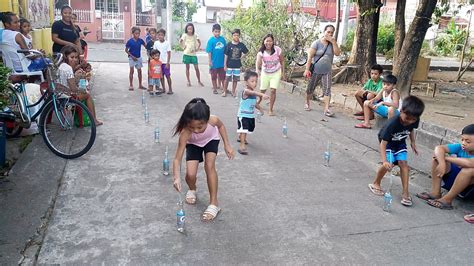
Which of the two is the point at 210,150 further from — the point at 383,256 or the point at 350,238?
the point at 383,256

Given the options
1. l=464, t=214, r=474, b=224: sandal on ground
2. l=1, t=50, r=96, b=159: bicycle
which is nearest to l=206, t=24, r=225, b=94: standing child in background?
l=1, t=50, r=96, b=159: bicycle

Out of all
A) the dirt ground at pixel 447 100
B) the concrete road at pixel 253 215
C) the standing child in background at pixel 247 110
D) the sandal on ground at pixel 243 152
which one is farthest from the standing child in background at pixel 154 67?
the dirt ground at pixel 447 100

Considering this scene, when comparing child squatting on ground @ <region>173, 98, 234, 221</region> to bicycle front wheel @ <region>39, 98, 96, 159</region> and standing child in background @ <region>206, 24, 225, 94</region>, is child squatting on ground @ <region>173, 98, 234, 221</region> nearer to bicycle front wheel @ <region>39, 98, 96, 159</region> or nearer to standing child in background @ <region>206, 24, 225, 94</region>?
bicycle front wheel @ <region>39, 98, 96, 159</region>

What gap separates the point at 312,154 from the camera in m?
6.03

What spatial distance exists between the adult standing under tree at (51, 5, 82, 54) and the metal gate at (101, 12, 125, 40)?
20.4 meters

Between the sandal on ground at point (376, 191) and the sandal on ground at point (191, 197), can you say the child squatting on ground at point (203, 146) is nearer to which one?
the sandal on ground at point (191, 197)

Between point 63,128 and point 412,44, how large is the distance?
6.64m

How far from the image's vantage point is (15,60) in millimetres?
6102

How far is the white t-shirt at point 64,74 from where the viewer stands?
19.6 ft

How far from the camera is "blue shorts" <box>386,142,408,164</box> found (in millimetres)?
4559

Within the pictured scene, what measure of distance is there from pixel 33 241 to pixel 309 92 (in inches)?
261

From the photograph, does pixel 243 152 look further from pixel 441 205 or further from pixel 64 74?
pixel 64 74

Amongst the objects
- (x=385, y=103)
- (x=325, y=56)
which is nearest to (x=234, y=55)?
(x=325, y=56)

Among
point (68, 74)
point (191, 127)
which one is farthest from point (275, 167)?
point (68, 74)
